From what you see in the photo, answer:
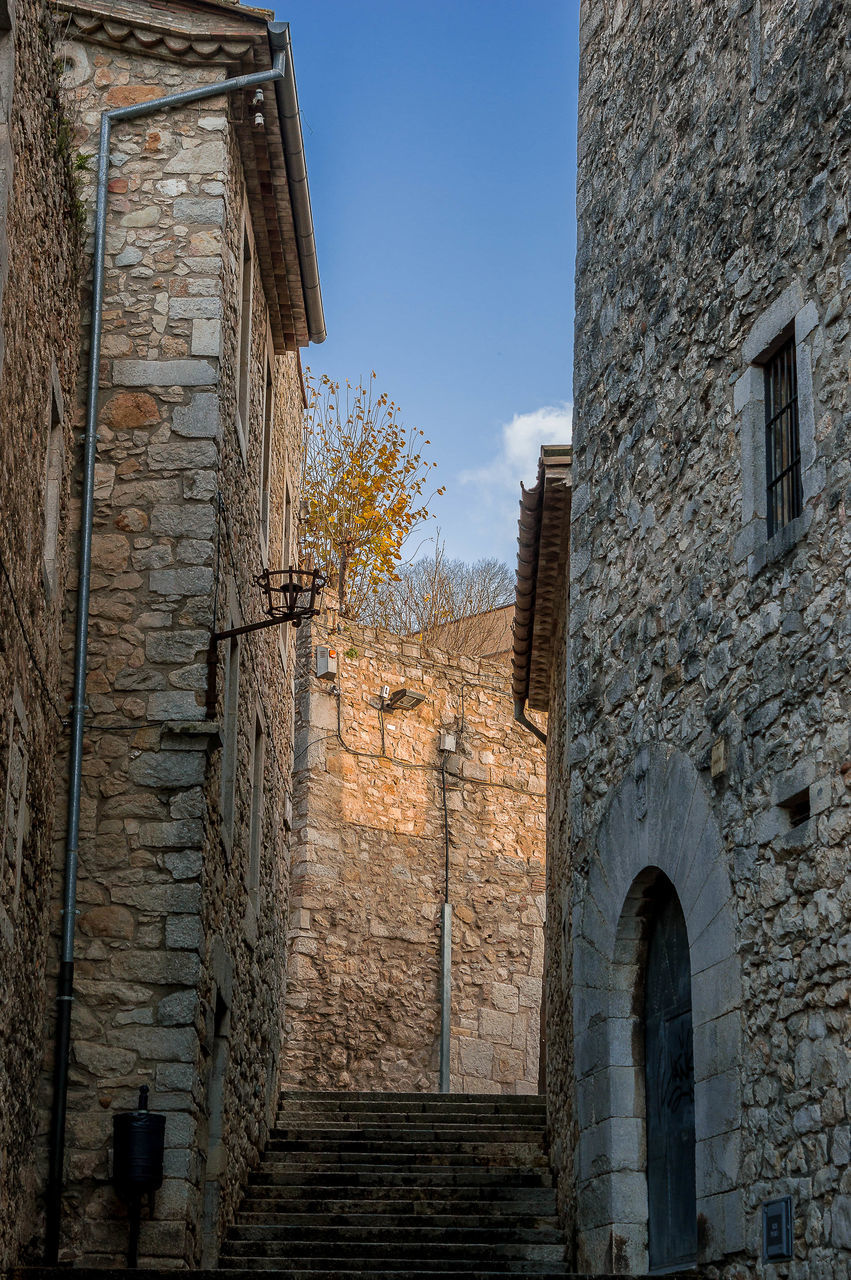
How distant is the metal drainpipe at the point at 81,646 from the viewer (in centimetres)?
813

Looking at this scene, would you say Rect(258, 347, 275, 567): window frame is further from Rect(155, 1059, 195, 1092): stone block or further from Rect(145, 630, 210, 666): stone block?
Rect(155, 1059, 195, 1092): stone block

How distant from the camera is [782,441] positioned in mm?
7105

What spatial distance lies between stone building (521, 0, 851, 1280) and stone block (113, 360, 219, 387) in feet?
7.09

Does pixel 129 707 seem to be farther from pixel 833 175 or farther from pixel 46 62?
pixel 833 175

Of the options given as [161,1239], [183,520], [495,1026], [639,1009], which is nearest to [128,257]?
[183,520]

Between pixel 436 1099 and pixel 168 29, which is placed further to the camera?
pixel 436 1099

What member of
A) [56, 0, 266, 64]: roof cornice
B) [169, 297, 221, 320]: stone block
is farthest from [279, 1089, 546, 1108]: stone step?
[56, 0, 266, 64]: roof cornice

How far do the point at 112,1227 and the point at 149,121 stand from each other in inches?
245

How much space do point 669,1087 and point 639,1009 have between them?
0.58m

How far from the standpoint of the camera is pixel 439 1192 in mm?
10758

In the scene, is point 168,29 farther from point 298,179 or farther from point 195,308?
point 195,308

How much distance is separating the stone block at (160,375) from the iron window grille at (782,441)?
141 inches

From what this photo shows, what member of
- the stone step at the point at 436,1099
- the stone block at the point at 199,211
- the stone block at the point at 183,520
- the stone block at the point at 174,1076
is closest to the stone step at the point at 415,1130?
the stone step at the point at 436,1099

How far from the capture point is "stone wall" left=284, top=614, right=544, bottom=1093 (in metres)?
16.1
